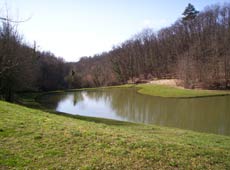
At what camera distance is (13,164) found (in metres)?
4.61

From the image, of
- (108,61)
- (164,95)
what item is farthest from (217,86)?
(108,61)

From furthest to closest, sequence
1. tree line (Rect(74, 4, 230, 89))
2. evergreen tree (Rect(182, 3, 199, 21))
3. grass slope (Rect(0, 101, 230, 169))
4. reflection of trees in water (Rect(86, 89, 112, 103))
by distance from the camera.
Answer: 1. evergreen tree (Rect(182, 3, 199, 21))
2. tree line (Rect(74, 4, 230, 89))
3. reflection of trees in water (Rect(86, 89, 112, 103))
4. grass slope (Rect(0, 101, 230, 169))

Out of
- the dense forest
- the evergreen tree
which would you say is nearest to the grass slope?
the dense forest

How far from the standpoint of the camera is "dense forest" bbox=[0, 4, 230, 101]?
40531 mm

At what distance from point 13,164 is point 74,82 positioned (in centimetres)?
5945

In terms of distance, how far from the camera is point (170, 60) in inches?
2522

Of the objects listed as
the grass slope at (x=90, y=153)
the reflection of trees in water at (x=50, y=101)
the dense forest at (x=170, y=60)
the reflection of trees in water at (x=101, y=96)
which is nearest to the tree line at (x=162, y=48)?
the dense forest at (x=170, y=60)

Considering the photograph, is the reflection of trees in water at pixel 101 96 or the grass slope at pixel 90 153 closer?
the grass slope at pixel 90 153

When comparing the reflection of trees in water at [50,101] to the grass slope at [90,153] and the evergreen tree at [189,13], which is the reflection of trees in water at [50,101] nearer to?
the grass slope at [90,153]

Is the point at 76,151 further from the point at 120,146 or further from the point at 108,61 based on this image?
the point at 108,61

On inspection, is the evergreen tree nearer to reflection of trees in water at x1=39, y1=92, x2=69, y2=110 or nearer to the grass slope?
reflection of trees in water at x1=39, y1=92, x2=69, y2=110

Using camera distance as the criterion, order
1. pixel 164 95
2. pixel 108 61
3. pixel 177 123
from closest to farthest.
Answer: pixel 177 123
pixel 164 95
pixel 108 61

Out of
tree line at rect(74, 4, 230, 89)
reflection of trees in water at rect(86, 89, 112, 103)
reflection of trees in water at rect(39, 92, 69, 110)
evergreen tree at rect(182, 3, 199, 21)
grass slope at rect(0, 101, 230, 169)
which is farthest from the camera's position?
evergreen tree at rect(182, 3, 199, 21)

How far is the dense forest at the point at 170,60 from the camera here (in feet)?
133
